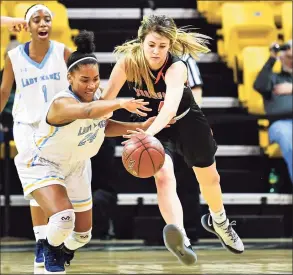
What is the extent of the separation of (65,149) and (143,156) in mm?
873

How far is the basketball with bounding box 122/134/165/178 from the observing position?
17.9 ft

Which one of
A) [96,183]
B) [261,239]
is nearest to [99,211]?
[96,183]

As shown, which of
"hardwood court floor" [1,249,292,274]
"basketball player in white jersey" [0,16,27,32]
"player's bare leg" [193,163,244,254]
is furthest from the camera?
"hardwood court floor" [1,249,292,274]

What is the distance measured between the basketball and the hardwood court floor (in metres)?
1.64

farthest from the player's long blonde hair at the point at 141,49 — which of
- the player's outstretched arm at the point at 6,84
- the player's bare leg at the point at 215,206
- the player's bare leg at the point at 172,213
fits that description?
the player's outstretched arm at the point at 6,84

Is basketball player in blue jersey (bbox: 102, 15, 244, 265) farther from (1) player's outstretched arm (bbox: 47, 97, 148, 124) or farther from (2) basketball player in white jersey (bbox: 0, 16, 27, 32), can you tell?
(2) basketball player in white jersey (bbox: 0, 16, 27, 32)

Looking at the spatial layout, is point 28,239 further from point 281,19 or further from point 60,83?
point 281,19

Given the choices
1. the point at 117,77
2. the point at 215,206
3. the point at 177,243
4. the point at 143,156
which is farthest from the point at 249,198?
the point at 143,156

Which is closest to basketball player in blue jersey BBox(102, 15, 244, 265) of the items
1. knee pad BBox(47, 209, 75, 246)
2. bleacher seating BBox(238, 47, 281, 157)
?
knee pad BBox(47, 209, 75, 246)

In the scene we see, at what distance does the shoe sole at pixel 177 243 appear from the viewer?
19.3 feet

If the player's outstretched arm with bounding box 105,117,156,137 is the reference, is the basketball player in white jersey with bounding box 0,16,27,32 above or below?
above

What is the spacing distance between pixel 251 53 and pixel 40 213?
12.4 ft

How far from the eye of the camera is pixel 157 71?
233 inches

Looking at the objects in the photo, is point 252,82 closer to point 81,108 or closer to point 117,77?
point 117,77
